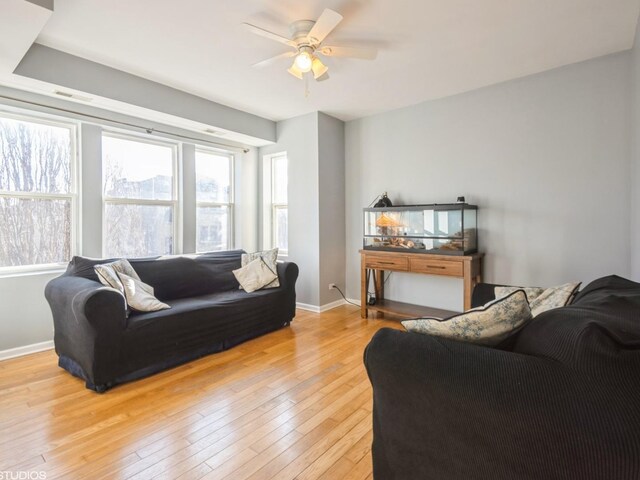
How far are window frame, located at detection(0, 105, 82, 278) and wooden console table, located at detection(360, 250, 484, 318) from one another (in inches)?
119

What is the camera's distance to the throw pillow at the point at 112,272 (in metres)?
2.61

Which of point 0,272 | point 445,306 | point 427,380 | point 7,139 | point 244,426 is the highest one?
point 7,139

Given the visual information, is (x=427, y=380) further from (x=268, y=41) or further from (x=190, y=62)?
(x=190, y=62)

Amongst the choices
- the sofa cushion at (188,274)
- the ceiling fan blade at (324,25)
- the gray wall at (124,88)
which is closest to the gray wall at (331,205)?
the gray wall at (124,88)

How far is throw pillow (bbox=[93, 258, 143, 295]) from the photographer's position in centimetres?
261

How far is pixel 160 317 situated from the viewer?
2607 millimetres

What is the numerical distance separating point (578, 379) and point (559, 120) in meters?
3.05

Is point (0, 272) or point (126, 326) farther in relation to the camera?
point (0, 272)

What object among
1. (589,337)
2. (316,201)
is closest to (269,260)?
(316,201)

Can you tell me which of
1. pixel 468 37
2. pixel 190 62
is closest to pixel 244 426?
pixel 190 62

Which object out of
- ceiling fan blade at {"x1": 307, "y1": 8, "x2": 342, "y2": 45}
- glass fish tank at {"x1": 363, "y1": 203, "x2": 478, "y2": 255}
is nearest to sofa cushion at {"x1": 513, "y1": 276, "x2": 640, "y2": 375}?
ceiling fan blade at {"x1": 307, "y1": 8, "x2": 342, "y2": 45}

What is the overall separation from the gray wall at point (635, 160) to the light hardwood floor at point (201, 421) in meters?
2.23

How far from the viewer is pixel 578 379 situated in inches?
35.8

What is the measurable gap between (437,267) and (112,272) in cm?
297
